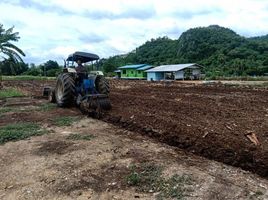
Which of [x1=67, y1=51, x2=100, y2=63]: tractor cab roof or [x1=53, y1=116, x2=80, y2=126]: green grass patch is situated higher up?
[x1=67, y1=51, x2=100, y2=63]: tractor cab roof

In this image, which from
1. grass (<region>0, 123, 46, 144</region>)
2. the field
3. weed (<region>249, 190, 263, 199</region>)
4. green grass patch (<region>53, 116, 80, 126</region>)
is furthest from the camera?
green grass patch (<region>53, 116, 80, 126</region>)

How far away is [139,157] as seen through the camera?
19.6 ft

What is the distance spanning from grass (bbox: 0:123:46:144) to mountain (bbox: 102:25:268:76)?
37.9 m

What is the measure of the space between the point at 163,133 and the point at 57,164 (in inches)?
100

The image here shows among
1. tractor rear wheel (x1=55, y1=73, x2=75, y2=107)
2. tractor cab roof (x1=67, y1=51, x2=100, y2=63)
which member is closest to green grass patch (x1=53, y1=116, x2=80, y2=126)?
tractor rear wheel (x1=55, y1=73, x2=75, y2=107)

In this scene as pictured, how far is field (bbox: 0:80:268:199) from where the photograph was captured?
466cm

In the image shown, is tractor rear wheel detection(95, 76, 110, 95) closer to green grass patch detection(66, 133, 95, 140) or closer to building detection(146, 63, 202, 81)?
green grass patch detection(66, 133, 95, 140)

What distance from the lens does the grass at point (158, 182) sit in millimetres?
4480

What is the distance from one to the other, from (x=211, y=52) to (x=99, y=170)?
205ft

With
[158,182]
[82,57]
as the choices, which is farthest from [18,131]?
[82,57]

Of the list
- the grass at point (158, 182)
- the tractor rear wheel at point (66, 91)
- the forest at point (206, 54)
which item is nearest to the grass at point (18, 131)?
the tractor rear wheel at point (66, 91)

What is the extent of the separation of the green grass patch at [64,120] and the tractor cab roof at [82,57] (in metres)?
2.88

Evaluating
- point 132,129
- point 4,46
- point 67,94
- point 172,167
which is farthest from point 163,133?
point 4,46

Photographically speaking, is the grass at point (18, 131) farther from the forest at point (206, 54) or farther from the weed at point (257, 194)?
the forest at point (206, 54)
